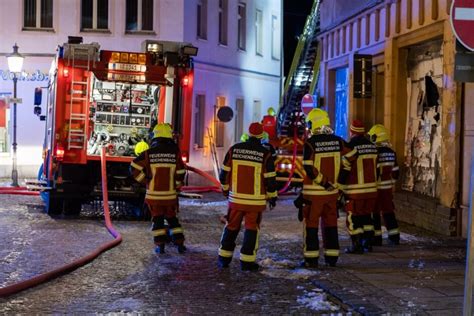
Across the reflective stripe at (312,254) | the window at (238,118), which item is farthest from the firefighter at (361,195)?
the window at (238,118)

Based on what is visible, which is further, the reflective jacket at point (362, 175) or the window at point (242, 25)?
the window at point (242, 25)

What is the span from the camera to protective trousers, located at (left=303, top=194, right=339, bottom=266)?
927cm

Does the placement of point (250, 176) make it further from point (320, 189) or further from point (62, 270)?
point (62, 270)

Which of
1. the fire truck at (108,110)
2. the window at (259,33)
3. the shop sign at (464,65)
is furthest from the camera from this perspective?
the window at (259,33)

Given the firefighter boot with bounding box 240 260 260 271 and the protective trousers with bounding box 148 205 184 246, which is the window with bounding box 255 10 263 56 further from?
the firefighter boot with bounding box 240 260 260 271

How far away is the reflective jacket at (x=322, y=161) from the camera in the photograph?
9289mm

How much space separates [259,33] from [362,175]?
21.9 m

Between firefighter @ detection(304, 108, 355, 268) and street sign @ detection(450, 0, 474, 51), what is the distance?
12.0 feet

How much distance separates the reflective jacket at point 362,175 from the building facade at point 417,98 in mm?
2187

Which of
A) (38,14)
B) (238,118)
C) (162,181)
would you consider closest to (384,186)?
(162,181)

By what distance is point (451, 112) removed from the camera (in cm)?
1237

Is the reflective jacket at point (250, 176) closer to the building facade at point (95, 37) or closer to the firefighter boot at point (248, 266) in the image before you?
the firefighter boot at point (248, 266)

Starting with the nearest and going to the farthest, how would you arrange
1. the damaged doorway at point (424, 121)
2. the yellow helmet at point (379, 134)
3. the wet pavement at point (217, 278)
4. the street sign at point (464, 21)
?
1. the street sign at point (464, 21)
2. the wet pavement at point (217, 278)
3. the yellow helmet at point (379, 134)
4. the damaged doorway at point (424, 121)

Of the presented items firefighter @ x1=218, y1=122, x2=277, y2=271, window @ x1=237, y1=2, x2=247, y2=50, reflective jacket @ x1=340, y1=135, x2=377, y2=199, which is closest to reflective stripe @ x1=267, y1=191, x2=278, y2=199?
firefighter @ x1=218, y1=122, x2=277, y2=271
